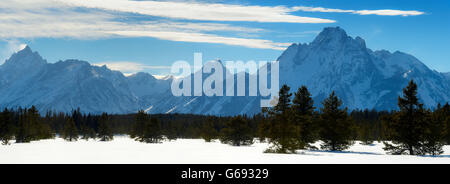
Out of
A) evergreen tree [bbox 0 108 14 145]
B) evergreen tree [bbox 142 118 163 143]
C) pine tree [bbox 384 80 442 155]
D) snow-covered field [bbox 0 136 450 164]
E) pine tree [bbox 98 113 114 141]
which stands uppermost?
pine tree [bbox 384 80 442 155]

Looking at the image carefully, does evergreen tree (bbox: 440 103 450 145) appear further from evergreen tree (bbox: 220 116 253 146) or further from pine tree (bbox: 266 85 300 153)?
pine tree (bbox: 266 85 300 153)

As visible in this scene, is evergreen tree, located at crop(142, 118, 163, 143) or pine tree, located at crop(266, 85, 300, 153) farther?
evergreen tree, located at crop(142, 118, 163, 143)

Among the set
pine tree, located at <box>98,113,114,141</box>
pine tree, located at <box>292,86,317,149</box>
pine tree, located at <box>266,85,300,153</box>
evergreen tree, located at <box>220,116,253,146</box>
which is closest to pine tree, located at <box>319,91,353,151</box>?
pine tree, located at <box>292,86,317,149</box>

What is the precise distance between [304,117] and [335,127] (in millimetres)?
4217

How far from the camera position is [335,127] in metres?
61.7

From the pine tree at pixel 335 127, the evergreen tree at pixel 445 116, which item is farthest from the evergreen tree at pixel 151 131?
the evergreen tree at pixel 445 116

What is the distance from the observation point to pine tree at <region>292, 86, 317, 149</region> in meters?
61.6

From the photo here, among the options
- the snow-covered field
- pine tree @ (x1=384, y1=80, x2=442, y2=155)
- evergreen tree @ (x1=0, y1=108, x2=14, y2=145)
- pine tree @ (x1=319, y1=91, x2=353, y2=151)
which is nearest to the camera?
the snow-covered field

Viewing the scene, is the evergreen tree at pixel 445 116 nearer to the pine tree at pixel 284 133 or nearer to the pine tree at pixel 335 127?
the pine tree at pixel 335 127

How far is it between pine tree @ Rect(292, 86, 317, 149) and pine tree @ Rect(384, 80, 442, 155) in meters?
10.6

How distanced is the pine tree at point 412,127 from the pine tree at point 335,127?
7.25 m

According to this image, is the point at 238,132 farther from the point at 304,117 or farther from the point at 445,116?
the point at 445,116
